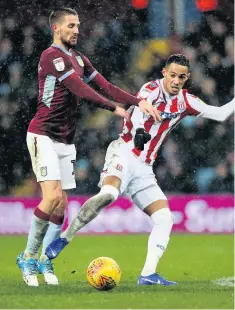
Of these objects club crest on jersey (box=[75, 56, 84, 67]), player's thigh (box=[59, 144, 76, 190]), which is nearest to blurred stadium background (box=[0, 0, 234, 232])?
player's thigh (box=[59, 144, 76, 190])

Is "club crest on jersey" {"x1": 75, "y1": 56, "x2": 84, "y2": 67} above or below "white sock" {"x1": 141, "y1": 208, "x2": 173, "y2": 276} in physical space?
above

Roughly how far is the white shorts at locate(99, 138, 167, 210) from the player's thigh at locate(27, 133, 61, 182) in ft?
1.65

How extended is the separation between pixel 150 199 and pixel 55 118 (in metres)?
0.98

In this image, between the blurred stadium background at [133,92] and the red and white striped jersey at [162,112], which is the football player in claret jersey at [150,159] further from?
the blurred stadium background at [133,92]

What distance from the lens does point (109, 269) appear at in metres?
6.89

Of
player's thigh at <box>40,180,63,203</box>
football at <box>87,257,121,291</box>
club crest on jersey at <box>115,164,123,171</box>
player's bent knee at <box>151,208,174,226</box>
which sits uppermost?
club crest on jersey at <box>115,164,123,171</box>

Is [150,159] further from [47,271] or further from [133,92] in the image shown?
[133,92]

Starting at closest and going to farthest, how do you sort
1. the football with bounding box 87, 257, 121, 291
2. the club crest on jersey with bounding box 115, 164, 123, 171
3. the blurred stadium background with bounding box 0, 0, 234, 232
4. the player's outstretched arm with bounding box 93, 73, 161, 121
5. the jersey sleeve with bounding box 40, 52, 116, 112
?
the football with bounding box 87, 257, 121, 291 → the jersey sleeve with bounding box 40, 52, 116, 112 → the player's outstretched arm with bounding box 93, 73, 161, 121 → the club crest on jersey with bounding box 115, 164, 123, 171 → the blurred stadium background with bounding box 0, 0, 234, 232

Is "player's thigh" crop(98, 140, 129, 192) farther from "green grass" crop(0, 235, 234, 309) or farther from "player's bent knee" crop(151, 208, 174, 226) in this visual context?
"green grass" crop(0, 235, 234, 309)

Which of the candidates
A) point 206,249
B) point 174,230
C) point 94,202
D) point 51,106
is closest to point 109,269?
point 94,202

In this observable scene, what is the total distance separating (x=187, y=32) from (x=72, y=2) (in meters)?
1.72

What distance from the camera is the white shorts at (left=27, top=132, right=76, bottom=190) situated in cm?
717

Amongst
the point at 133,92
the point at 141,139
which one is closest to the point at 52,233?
the point at 141,139

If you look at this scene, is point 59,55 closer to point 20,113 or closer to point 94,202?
point 94,202
